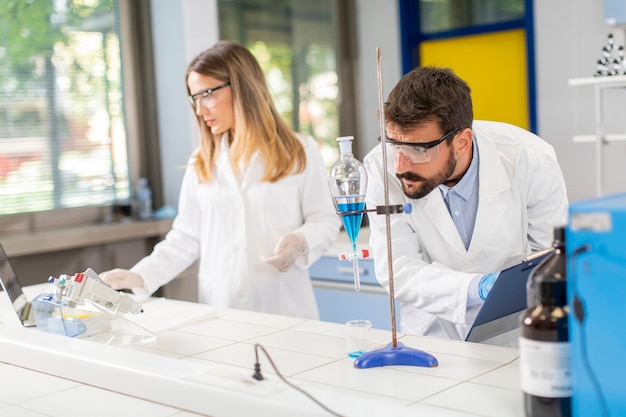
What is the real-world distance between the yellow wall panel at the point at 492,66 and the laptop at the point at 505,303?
345 centimetres

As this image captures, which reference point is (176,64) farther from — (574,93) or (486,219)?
(486,219)

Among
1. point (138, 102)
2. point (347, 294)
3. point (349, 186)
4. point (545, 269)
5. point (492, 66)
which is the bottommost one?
point (347, 294)

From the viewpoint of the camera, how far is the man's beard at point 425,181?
76.7 inches

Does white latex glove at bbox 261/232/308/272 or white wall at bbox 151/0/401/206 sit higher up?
white wall at bbox 151/0/401/206

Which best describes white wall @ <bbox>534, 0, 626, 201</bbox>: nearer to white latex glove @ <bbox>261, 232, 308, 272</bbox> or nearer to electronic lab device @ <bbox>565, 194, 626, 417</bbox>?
white latex glove @ <bbox>261, 232, 308, 272</bbox>

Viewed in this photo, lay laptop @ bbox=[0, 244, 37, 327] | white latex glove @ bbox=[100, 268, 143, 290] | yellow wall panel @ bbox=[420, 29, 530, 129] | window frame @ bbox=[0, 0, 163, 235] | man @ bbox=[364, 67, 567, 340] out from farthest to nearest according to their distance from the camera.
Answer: yellow wall panel @ bbox=[420, 29, 530, 129] < window frame @ bbox=[0, 0, 163, 235] < white latex glove @ bbox=[100, 268, 143, 290] < laptop @ bbox=[0, 244, 37, 327] < man @ bbox=[364, 67, 567, 340]

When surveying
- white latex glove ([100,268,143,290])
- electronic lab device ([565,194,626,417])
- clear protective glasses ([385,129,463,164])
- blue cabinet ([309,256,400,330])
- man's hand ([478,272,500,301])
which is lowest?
blue cabinet ([309,256,400,330])

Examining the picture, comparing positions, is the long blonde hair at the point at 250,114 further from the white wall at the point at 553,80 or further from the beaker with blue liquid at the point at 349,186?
the white wall at the point at 553,80

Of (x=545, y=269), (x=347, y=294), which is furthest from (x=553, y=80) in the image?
(x=545, y=269)

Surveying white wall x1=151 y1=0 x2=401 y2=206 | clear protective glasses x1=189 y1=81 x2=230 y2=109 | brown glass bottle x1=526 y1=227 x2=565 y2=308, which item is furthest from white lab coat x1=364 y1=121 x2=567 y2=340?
white wall x1=151 y1=0 x2=401 y2=206

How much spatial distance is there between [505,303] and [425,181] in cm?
39

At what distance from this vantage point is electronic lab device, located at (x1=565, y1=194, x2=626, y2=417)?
42.3 inches

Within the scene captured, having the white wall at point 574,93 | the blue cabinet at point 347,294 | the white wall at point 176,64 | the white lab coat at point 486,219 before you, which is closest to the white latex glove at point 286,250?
the white lab coat at point 486,219

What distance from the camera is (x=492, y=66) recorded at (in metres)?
5.31
